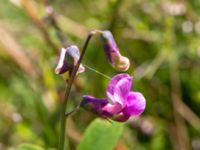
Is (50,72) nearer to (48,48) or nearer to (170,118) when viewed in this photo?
(48,48)

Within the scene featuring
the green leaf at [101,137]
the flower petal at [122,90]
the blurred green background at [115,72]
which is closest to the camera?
the flower petal at [122,90]

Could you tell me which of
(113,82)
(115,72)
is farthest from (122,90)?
(115,72)

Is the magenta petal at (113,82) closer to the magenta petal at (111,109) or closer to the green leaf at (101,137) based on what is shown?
the magenta petal at (111,109)

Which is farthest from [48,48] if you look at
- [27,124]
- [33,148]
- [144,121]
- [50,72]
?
[33,148]

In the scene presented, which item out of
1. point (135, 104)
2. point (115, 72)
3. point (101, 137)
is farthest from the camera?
point (115, 72)

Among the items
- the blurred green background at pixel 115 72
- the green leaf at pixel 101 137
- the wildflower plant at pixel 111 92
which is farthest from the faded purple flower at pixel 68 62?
the blurred green background at pixel 115 72

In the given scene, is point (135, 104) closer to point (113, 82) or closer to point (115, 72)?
point (113, 82)
